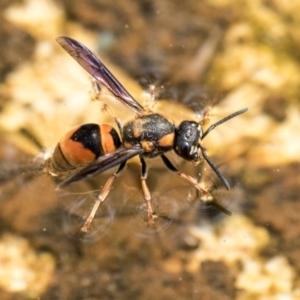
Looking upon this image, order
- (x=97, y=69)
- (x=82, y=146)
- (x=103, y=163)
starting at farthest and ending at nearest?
(x=97, y=69) < (x=82, y=146) < (x=103, y=163)

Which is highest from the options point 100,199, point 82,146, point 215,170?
point 82,146

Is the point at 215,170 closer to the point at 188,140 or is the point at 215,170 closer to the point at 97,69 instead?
the point at 188,140

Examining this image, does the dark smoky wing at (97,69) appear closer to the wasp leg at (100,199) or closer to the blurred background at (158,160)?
the blurred background at (158,160)

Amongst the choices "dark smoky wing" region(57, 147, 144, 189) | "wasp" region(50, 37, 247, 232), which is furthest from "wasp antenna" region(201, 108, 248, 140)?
"dark smoky wing" region(57, 147, 144, 189)

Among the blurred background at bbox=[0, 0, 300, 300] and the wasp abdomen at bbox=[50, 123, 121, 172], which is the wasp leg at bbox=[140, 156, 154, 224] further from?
the wasp abdomen at bbox=[50, 123, 121, 172]

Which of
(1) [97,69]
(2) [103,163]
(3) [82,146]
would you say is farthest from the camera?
(1) [97,69]

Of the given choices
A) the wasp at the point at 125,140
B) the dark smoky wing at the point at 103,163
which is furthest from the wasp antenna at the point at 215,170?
the dark smoky wing at the point at 103,163

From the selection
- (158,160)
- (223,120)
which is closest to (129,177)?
(158,160)
